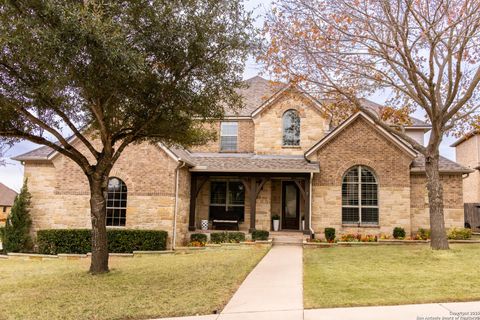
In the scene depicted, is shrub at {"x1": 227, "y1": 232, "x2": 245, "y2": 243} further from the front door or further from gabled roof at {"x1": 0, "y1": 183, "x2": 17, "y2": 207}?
gabled roof at {"x1": 0, "y1": 183, "x2": 17, "y2": 207}

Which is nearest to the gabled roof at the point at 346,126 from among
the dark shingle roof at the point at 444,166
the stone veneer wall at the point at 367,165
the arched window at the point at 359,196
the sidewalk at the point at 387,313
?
the stone veneer wall at the point at 367,165

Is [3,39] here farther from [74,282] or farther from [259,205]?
[259,205]

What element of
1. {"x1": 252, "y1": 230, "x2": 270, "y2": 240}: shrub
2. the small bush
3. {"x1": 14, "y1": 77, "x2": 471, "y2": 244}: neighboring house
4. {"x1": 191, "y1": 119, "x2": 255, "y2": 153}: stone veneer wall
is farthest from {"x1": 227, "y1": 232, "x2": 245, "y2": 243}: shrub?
{"x1": 191, "y1": 119, "x2": 255, "y2": 153}: stone veneer wall

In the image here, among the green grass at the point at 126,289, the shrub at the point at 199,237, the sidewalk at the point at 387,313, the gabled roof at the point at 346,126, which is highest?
the gabled roof at the point at 346,126

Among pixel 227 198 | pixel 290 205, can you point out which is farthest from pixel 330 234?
pixel 227 198

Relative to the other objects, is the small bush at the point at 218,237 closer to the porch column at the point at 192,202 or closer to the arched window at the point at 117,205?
the porch column at the point at 192,202

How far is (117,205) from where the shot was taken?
18.5 metres

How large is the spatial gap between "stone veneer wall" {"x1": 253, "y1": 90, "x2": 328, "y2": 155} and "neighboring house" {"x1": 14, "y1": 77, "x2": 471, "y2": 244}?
125cm

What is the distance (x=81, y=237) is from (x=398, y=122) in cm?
1458

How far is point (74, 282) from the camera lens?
9961 millimetres

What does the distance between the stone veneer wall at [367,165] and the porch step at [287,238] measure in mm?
965

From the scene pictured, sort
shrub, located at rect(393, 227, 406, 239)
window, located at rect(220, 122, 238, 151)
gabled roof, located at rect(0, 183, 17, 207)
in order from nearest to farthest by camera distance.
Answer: shrub, located at rect(393, 227, 406, 239) < window, located at rect(220, 122, 238, 151) < gabled roof, located at rect(0, 183, 17, 207)

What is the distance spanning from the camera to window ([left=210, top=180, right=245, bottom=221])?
2073 cm

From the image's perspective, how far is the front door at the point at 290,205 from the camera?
20828mm
